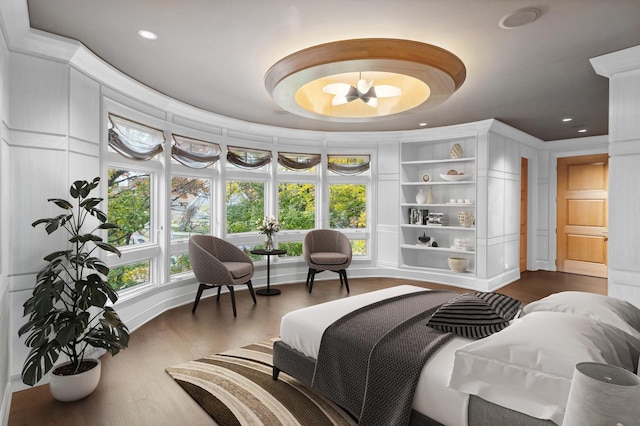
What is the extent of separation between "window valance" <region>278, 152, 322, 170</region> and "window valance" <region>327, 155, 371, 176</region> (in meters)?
0.28

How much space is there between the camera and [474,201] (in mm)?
6105

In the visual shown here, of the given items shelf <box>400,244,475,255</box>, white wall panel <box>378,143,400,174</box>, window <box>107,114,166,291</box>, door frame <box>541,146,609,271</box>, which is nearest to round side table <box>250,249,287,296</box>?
window <box>107,114,166,291</box>

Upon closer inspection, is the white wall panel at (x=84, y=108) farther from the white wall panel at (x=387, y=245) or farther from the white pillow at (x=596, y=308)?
the white wall panel at (x=387, y=245)

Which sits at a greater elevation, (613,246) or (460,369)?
(613,246)

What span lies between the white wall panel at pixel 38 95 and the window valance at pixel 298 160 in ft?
11.6

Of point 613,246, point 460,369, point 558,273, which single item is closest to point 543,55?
point 613,246

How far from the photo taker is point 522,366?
153 cm

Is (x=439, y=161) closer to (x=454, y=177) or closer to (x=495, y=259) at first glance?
(x=454, y=177)

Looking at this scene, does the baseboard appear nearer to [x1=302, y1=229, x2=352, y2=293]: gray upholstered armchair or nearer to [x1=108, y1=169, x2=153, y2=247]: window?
[x1=108, y1=169, x2=153, y2=247]: window

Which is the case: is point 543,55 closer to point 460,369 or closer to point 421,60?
point 421,60

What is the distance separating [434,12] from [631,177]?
2.15 m

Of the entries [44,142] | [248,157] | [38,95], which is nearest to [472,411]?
[44,142]

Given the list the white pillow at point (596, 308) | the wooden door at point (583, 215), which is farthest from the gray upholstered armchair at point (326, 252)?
the wooden door at point (583, 215)

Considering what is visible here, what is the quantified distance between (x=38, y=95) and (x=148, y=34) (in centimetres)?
95
